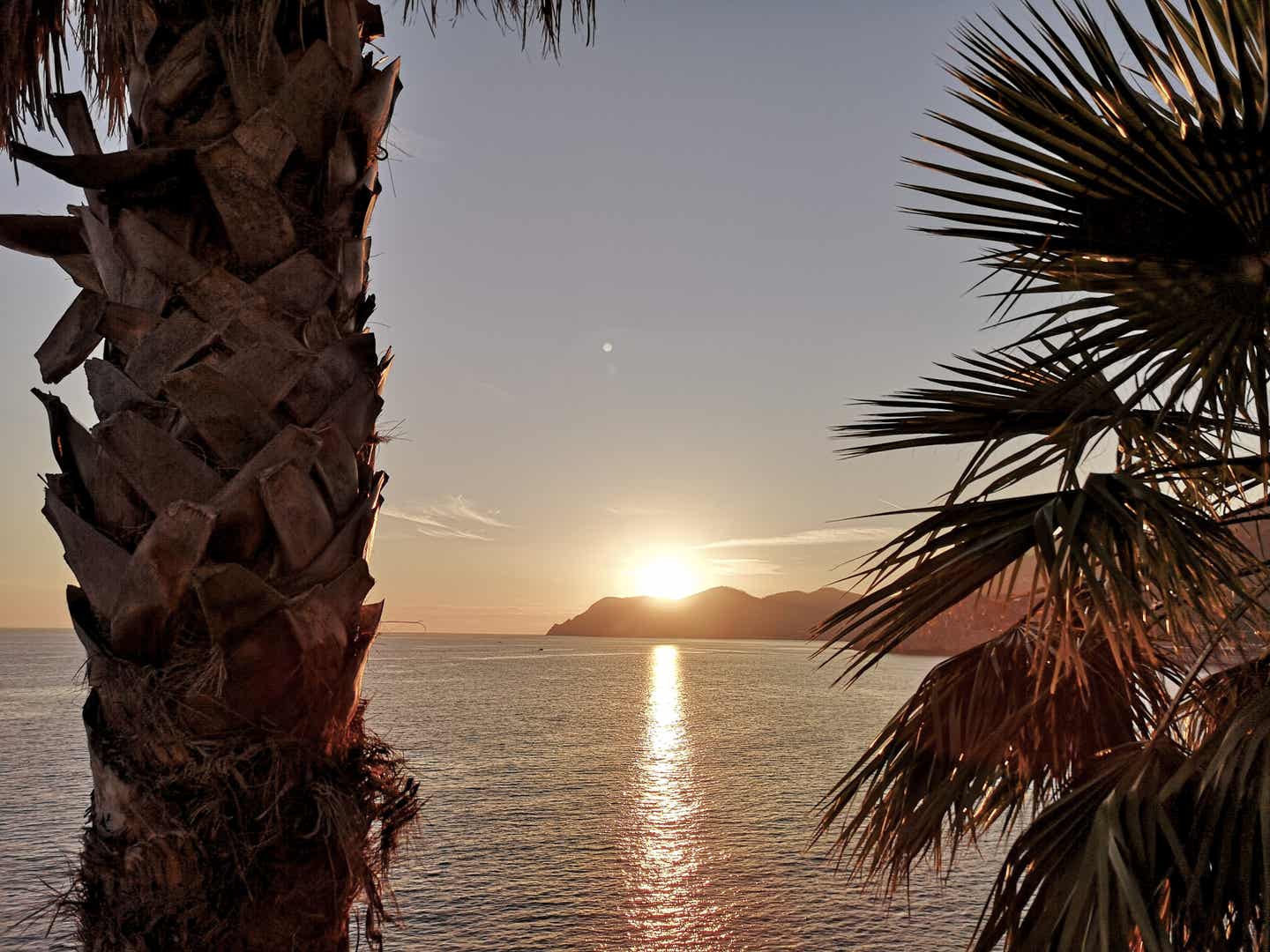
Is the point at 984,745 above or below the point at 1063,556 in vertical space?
below

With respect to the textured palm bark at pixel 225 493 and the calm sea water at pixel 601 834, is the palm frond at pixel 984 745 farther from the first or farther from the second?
the calm sea water at pixel 601 834

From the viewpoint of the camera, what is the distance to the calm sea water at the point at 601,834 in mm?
18953

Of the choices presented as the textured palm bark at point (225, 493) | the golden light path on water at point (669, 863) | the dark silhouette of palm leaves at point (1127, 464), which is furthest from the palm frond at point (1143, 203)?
the golden light path on water at point (669, 863)

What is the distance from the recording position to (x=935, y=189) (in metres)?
3.44

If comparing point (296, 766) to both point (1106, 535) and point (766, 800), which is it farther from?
point (766, 800)

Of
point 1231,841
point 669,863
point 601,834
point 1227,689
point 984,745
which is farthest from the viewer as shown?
point 601,834

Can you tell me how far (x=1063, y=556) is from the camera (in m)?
2.90

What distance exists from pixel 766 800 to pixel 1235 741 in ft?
105

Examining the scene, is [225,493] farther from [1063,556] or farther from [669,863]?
[669,863]

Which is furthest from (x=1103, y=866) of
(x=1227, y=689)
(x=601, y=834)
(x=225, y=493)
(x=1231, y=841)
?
(x=601, y=834)

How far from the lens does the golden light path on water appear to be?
19.5 metres

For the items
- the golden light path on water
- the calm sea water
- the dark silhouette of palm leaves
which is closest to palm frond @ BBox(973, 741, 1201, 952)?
the dark silhouette of palm leaves

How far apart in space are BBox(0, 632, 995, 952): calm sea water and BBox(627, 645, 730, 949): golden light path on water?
8 centimetres

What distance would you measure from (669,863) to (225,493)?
998 inches
